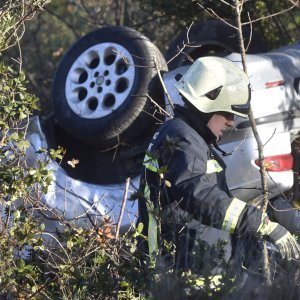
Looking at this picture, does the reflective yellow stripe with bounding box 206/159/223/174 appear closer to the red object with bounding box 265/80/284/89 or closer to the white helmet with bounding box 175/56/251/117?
the white helmet with bounding box 175/56/251/117

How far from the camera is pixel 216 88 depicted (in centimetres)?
478

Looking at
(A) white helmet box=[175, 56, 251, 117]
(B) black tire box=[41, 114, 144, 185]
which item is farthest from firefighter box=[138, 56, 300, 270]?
(B) black tire box=[41, 114, 144, 185]

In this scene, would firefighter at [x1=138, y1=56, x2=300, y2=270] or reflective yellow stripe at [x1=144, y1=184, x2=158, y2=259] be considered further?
reflective yellow stripe at [x1=144, y1=184, x2=158, y2=259]

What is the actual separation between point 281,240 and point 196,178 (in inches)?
20.5

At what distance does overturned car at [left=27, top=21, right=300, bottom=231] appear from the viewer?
22.3 ft

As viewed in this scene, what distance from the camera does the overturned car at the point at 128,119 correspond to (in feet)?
22.3

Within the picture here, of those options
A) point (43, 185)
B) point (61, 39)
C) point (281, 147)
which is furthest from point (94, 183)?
point (61, 39)

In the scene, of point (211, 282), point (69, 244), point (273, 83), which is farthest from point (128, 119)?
point (211, 282)

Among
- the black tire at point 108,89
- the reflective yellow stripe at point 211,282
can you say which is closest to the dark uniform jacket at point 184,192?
the reflective yellow stripe at point 211,282

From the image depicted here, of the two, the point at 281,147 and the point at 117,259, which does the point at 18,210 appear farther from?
the point at 281,147

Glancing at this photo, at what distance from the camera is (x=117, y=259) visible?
5.07 meters

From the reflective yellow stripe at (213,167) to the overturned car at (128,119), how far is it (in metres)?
1.59

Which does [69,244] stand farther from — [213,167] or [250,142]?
[250,142]

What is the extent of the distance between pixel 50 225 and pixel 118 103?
1.10m
